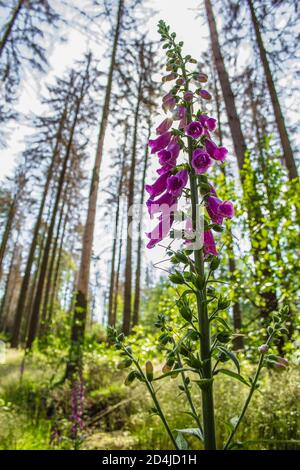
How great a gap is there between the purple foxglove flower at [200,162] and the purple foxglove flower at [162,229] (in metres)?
0.22

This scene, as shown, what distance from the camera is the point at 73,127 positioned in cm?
1492

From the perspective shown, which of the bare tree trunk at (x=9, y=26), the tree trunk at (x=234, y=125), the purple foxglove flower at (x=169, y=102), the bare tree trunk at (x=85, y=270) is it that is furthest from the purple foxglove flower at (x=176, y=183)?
the bare tree trunk at (x=9, y=26)

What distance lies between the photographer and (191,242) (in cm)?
129

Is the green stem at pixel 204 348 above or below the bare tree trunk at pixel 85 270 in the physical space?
below

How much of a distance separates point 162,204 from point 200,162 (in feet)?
0.79

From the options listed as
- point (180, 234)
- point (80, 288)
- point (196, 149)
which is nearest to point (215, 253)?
point (180, 234)

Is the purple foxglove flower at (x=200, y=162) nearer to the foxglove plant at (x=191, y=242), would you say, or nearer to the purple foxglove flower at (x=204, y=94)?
the foxglove plant at (x=191, y=242)

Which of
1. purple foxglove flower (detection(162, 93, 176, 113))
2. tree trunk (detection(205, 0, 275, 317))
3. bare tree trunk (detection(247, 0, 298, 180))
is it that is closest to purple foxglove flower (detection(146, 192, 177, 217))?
purple foxglove flower (detection(162, 93, 176, 113))

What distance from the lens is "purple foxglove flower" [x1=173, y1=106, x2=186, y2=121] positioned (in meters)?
1.48

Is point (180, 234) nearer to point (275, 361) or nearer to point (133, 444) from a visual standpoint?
point (275, 361)

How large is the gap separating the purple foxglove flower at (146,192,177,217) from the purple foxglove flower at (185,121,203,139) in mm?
296

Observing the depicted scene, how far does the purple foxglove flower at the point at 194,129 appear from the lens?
140 centimetres

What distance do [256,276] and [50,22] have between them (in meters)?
10.5

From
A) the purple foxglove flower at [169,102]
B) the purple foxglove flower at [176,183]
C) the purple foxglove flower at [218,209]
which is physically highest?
the purple foxglove flower at [169,102]
